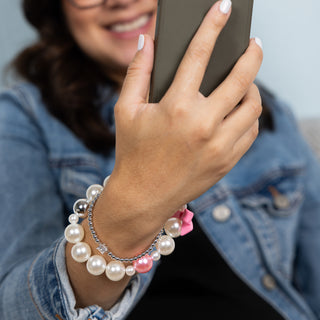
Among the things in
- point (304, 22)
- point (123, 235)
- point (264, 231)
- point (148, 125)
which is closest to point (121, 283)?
point (123, 235)

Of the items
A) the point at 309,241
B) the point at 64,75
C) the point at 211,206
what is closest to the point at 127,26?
the point at 64,75

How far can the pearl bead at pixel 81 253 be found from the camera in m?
0.40

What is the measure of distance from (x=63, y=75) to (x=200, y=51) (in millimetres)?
562

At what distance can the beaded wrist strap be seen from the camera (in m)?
0.39

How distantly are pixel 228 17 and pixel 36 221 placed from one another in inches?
17.2

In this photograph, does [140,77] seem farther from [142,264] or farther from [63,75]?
[63,75]

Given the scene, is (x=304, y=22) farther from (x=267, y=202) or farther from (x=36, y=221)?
(x=36, y=221)

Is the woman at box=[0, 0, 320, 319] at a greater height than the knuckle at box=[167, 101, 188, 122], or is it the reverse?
the knuckle at box=[167, 101, 188, 122]

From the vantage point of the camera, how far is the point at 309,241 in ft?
Result: 2.86

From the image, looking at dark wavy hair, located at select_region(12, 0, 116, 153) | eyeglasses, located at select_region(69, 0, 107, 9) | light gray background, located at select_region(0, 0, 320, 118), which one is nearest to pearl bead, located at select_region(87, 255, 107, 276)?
dark wavy hair, located at select_region(12, 0, 116, 153)

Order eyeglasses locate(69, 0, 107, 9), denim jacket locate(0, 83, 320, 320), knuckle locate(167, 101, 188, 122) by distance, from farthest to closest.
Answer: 1. eyeglasses locate(69, 0, 107, 9)
2. denim jacket locate(0, 83, 320, 320)
3. knuckle locate(167, 101, 188, 122)

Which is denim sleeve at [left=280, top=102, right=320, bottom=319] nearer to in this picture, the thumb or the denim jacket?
the denim jacket

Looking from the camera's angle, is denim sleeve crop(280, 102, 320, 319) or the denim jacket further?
denim sleeve crop(280, 102, 320, 319)

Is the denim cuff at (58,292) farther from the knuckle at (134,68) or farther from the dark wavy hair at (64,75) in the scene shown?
the dark wavy hair at (64,75)
